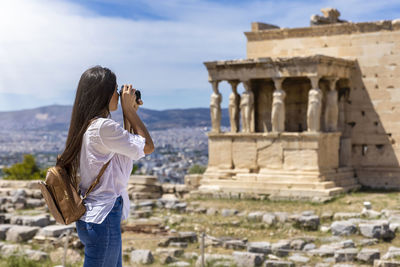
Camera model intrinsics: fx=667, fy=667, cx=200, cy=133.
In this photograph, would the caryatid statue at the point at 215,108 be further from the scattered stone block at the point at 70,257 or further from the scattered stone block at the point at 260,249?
the scattered stone block at the point at 70,257

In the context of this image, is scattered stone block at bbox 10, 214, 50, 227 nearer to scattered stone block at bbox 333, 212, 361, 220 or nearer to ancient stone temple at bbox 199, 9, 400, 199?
ancient stone temple at bbox 199, 9, 400, 199

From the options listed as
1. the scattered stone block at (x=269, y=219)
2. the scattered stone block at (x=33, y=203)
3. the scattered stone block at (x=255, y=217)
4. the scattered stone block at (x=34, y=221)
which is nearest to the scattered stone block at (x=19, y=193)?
the scattered stone block at (x=33, y=203)

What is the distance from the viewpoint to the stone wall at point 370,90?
60.1 feet

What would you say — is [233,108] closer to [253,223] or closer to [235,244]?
[253,223]

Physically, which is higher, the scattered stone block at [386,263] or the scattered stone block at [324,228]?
the scattered stone block at [386,263]

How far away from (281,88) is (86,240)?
51.1 ft

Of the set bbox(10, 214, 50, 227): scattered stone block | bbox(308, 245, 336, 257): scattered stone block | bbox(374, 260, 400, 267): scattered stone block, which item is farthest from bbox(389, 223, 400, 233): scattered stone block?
bbox(10, 214, 50, 227): scattered stone block

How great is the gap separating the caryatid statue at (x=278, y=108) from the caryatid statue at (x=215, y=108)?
1.87 meters

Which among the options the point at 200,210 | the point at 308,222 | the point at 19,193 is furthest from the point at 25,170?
the point at 308,222

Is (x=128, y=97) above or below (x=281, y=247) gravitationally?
above

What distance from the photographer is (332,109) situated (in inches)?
713

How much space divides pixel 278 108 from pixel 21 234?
8.18 meters

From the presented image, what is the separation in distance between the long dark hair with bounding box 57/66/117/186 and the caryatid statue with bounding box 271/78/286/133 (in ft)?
46.0

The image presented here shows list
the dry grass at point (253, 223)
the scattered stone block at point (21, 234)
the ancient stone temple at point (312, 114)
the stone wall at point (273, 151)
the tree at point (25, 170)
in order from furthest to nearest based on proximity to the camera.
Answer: the tree at point (25, 170), the ancient stone temple at point (312, 114), the stone wall at point (273, 151), the scattered stone block at point (21, 234), the dry grass at point (253, 223)
